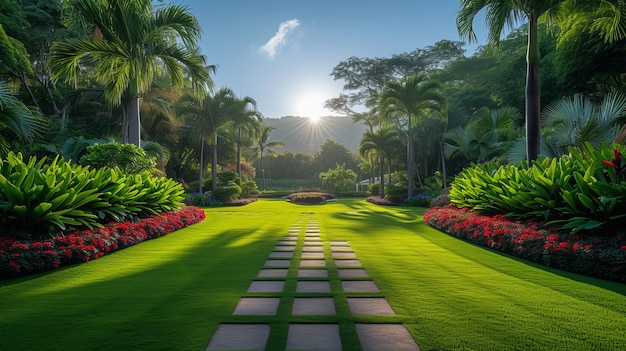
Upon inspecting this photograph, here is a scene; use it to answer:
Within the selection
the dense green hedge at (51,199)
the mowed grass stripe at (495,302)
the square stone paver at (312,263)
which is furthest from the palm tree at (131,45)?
the mowed grass stripe at (495,302)

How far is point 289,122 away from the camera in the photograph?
135m

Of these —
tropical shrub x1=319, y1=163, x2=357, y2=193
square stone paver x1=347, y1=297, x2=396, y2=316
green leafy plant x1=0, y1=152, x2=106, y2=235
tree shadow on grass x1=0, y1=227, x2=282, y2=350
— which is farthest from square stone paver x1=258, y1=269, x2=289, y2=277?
tropical shrub x1=319, y1=163, x2=357, y2=193

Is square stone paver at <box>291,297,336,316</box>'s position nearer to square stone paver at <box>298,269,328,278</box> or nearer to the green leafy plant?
square stone paver at <box>298,269,328,278</box>

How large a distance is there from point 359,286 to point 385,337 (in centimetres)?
144

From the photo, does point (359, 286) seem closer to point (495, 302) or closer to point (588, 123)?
point (495, 302)

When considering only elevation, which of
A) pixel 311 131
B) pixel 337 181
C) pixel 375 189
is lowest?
pixel 375 189

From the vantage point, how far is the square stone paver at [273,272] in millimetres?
4707

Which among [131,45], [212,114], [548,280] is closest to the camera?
[548,280]

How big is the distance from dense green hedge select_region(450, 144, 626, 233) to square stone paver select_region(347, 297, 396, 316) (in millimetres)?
3542

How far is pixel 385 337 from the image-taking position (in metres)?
2.72

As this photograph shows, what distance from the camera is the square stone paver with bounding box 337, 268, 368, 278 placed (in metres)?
4.69

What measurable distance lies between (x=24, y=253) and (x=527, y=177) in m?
8.69

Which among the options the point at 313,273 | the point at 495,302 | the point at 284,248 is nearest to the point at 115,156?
the point at 284,248

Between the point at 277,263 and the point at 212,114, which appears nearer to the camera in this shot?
the point at 277,263
